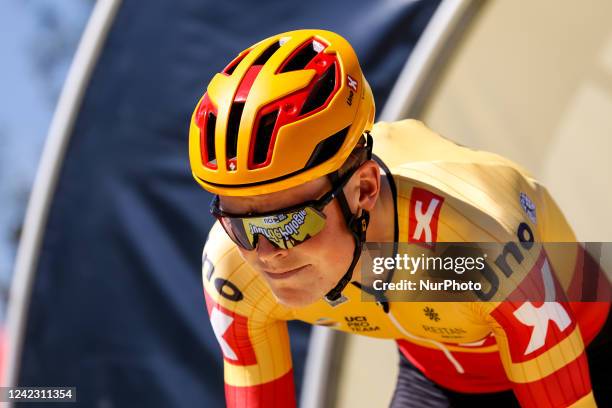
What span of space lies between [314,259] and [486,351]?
0.65 m

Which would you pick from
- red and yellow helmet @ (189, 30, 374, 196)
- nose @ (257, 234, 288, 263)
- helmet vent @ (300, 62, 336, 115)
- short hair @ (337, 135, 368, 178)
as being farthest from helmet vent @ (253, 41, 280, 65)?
nose @ (257, 234, 288, 263)

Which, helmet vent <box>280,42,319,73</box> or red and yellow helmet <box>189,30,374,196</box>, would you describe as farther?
helmet vent <box>280,42,319,73</box>

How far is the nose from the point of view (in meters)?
1.74

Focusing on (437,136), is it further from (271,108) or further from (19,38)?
(19,38)

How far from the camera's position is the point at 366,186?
1875 mm

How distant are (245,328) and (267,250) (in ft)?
1.40

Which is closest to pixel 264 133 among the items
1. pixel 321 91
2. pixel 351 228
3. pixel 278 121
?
pixel 278 121

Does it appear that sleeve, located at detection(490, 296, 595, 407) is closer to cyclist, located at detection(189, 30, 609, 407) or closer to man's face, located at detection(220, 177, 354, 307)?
cyclist, located at detection(189, 30, 609, 407)

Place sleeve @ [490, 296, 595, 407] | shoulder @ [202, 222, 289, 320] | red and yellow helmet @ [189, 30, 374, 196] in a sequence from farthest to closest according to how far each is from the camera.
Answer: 1. shoulder @ [202, 222, 289, 320]
2. sleeve @ [490, 296, 595, 407]
3. red and yellow helmet @ [189, 30, 374, 196]

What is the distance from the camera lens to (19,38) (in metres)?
9.84

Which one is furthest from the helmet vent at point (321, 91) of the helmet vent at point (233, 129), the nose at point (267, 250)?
the nose at point (267, 250)

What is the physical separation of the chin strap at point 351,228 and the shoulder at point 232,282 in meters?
0.23

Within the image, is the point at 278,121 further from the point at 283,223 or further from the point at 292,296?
the point at 292,296

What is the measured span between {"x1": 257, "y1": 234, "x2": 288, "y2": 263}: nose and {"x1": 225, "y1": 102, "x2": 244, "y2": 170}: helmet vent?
0.17 m
